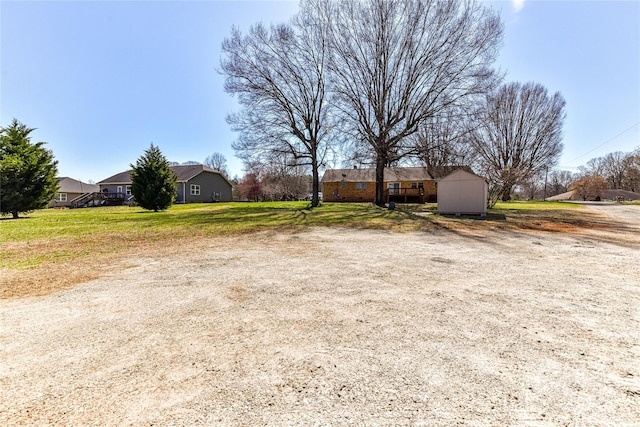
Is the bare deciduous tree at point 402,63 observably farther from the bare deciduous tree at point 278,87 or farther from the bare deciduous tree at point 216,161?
the bare deciduous tree at point 216,161

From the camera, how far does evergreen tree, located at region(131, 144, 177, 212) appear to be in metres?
21.0

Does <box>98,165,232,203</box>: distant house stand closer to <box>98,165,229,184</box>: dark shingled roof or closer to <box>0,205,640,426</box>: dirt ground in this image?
<box>98,165,229,184</box>: dark shingled roof

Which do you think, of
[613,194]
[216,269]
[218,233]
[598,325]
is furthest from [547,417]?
[613,194]

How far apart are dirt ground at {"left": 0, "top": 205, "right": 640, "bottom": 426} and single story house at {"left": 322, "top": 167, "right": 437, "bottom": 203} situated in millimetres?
28756

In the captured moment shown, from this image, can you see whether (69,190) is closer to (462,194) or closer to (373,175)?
(373,175)

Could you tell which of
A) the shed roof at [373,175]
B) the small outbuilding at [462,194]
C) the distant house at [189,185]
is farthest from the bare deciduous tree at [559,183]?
the distant house at [189,185]

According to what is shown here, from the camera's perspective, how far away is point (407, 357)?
2.48m

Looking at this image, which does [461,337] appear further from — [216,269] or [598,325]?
[216,269]

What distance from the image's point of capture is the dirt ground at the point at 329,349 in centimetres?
187

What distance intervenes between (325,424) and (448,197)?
18.3 m

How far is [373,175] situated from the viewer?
123 ft

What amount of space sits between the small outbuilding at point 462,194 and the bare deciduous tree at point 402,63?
3709 mm

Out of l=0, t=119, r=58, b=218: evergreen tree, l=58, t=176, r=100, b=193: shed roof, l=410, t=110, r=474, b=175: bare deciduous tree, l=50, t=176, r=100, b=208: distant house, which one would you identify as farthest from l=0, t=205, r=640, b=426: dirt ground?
l=58, t=176, r=100, b=193: shed roof

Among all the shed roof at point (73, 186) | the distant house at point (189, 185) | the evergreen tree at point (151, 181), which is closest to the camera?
the evergreen tree at point (151, 181)
